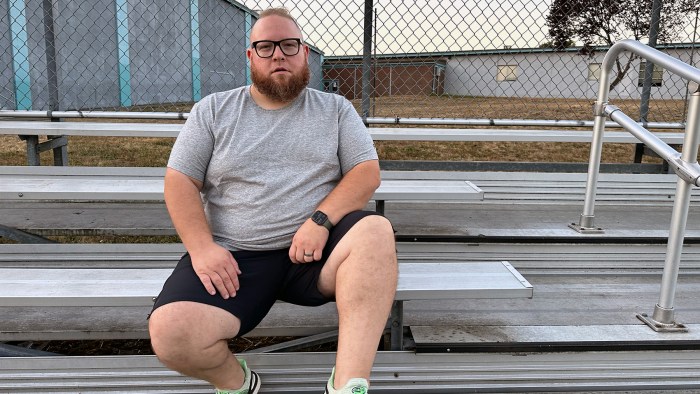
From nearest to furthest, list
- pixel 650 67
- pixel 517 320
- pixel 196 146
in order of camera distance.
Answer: pixel 196 146, pixel 517 320, pixel 650 67

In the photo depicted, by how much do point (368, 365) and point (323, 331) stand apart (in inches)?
24.3

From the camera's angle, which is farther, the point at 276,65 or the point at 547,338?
the point at 547,338

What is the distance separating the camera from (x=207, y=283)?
1.52m

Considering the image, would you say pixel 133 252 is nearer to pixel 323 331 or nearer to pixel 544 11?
pixel 323 331

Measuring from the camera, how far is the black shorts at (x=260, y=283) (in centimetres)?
151

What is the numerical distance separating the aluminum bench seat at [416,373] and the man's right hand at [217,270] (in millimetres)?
344

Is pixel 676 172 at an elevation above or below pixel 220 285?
above

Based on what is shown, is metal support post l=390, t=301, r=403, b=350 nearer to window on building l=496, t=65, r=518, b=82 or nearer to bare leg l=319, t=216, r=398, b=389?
bare leg l=319, t=216, r=398, b=389

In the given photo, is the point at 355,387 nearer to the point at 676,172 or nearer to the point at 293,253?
the point at 293,253

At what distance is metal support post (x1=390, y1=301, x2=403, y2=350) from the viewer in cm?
184

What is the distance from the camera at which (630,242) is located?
273 centimetres

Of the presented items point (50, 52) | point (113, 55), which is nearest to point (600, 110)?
point (50, 52)

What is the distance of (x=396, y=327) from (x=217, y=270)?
63cm

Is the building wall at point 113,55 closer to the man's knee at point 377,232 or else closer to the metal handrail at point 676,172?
the metal handrail at point 676,172
